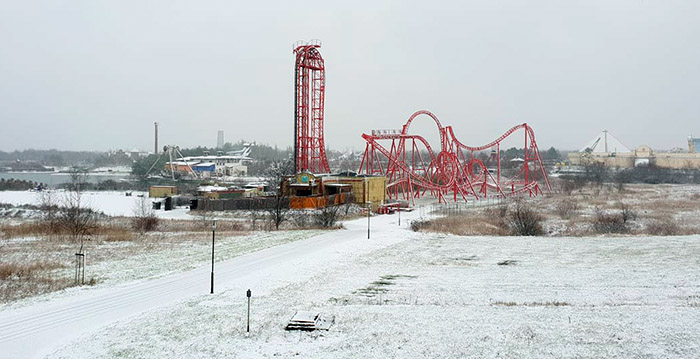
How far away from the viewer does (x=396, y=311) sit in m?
10.9

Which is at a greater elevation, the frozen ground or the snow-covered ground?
the snow-covered ground

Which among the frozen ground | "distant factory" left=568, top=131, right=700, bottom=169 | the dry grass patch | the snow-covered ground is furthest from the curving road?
"distant factory" left=568, top=131, right=700, bottom=169

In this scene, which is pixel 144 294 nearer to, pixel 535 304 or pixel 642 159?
pixel 535 304

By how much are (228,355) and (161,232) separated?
19.2 metres

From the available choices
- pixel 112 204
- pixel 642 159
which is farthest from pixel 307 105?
pixel 642 159

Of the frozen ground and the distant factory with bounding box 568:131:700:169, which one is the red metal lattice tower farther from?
the distant factory with bounding box 568:131:700:169

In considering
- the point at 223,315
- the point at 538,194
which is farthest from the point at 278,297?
the point at 538,194

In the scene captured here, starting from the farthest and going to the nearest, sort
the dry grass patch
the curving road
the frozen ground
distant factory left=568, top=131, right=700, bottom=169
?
distant factory left=568, top=131, right=700, bottom=169, the dry grass patch, the curving road, the frozen ground

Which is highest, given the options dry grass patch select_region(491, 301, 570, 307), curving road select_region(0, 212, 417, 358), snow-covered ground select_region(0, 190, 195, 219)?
snow-covered ground select_region(0, 190, 195, 219)

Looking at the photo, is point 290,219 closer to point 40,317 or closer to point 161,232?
point 161,232

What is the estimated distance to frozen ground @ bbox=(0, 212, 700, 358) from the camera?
8789 mm

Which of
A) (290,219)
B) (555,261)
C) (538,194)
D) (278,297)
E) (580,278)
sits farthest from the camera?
(538,194)

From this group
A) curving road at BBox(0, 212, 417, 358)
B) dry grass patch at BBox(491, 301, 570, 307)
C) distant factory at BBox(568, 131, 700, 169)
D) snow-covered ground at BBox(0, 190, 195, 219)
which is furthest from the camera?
distant factory at BBox(568, 131, 700, 169)

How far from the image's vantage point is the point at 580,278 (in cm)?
1425
